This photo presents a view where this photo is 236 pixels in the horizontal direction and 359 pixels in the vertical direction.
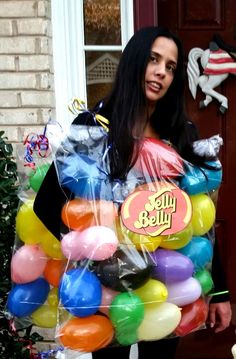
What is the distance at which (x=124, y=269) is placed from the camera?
1767 millimetres

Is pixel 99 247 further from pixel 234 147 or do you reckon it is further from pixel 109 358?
pixel 234 147

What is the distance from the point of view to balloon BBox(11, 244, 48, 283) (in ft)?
6.36

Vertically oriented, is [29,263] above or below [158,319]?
above

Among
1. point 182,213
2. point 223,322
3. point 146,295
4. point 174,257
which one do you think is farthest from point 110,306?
point 223,322

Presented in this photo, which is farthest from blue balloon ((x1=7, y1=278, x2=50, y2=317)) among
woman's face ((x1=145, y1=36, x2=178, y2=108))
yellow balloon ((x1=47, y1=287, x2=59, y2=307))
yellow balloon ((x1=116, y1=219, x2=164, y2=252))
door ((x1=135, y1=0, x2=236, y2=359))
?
door ((x1=135, y1=0, x2=236, y2=359))

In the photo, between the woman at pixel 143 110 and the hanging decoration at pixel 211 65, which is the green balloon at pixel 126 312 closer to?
the woman at pixel 143 110

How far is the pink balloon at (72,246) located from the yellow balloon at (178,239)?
0.26 meters

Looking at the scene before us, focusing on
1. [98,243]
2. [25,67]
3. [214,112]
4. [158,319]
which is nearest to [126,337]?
[158,319]

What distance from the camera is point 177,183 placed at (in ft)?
6.24

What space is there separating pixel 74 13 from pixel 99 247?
1.87m

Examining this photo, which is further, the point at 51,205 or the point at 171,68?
the point at 171,68

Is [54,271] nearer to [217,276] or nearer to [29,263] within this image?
[29,263]

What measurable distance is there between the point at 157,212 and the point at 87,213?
0.70 ft

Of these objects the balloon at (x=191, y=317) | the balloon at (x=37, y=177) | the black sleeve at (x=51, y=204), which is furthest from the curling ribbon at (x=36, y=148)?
the balloon at (x=191, y=317)
